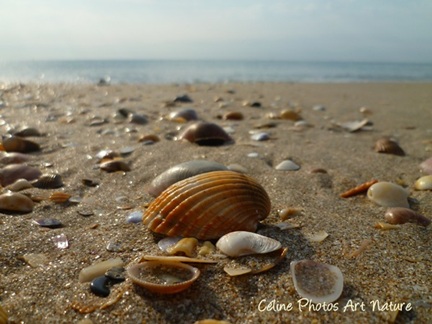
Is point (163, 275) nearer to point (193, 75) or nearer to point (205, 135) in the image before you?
point (205, 135)

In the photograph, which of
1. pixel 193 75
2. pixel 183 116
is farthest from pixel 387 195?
pixel 193 75

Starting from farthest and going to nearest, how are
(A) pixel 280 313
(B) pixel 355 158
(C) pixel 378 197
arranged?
(B) pixel 355 158
(C) pixel 378 197
(A) pixel 280 313

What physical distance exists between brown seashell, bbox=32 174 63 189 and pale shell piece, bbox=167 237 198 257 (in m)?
1.27

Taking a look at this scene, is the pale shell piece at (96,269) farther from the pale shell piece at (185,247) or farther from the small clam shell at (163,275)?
the pale shell piece at (185,247)

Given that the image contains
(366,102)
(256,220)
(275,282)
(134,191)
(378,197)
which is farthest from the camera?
(366,102)

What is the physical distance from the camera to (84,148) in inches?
144

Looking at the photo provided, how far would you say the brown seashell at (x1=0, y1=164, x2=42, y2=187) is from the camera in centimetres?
267

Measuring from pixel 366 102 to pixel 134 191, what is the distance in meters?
6.43

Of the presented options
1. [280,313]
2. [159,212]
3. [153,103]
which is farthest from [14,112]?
[280,313]

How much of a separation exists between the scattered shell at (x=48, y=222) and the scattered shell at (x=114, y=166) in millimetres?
948

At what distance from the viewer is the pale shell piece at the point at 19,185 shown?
8.38ft

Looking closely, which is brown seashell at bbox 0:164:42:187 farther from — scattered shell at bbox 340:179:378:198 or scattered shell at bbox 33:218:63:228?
scattered shell at bbox 340:179:378:198

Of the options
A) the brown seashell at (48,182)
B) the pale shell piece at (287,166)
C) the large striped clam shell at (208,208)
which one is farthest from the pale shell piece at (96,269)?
the pale shell piece at (287,166)

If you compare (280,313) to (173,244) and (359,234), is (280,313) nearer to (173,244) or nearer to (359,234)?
(173,244)
